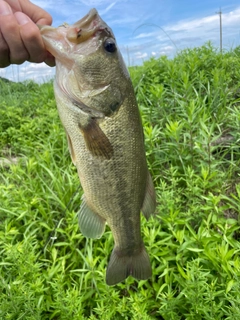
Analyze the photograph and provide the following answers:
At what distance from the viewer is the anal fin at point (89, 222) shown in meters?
1.64

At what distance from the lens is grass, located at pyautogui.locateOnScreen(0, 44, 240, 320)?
208 centimetres

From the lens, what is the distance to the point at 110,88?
153cm

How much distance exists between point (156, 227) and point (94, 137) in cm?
140

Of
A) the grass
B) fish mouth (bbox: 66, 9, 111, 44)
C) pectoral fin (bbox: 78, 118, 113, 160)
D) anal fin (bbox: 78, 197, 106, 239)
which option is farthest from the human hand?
the grass

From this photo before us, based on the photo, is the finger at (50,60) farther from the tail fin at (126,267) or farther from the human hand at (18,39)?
the tail fin at (126,267)

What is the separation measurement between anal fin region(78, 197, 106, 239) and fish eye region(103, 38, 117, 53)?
0.67 metres

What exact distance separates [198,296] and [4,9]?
168 centimetres

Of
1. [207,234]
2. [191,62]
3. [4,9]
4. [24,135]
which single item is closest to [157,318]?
[207,234]

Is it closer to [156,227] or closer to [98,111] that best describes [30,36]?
[98,111]

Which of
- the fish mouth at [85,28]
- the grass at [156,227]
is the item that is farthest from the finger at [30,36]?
the grass at [156,227]

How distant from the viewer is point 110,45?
5.04 ft

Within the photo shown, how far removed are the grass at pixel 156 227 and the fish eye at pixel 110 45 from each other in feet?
3.93

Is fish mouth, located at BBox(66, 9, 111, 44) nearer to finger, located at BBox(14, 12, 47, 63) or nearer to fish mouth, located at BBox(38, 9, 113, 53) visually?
fish mouth, located at BBox(38, 9, 113, 53)

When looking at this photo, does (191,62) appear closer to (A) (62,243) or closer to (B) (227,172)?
(B) (227,172)
